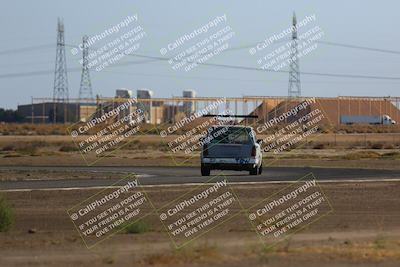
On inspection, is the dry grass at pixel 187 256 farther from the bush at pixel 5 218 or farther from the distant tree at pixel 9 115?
the distant tree at pixel 9 115

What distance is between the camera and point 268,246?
15500 mm

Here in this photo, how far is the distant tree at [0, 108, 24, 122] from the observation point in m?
183

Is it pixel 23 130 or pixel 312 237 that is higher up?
pixel 312 237

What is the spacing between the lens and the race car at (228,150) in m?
34.4

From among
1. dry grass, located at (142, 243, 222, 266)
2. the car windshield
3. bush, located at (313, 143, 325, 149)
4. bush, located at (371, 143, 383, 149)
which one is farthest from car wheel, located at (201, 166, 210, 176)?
bush, located at (371, 143, 383, 149)

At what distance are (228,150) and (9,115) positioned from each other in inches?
6210

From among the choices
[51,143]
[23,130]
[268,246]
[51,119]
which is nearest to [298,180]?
[268,246]

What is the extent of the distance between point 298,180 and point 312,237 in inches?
588

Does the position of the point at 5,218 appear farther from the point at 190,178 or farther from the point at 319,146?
the point at 319,146

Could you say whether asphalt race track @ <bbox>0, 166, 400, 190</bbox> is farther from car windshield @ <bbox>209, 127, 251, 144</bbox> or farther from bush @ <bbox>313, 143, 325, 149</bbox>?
bush @ <bbox>313, 143, 325, 149</bbox>

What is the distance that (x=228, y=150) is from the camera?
34406 millimetres

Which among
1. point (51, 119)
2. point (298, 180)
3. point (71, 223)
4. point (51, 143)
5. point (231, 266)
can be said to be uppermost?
point (231, 266)

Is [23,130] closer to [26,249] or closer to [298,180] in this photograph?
[298,180]

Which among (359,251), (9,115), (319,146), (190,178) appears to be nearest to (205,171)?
(190,178)
